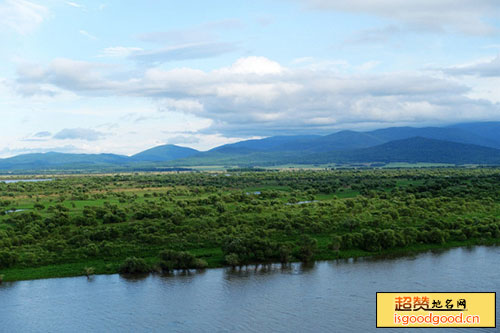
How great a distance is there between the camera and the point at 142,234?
5791 centimetres

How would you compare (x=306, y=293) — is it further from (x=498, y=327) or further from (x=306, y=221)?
(x=306, y=221)

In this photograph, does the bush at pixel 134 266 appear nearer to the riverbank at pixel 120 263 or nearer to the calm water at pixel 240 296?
the riverbank at pixel 120 263

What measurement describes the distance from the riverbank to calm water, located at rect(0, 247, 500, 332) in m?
1.30

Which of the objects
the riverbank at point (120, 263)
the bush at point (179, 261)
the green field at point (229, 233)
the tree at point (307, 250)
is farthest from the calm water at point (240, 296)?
the green field at point (229, 233)

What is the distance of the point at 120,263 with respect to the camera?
5100 centimetres

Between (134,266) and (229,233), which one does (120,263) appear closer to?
(134,266)

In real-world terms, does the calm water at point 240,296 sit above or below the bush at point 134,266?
below

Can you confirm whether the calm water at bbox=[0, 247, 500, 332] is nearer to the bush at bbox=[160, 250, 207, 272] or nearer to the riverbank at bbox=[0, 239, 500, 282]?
the riverbank at bbox=[0, 239, 500, 282]

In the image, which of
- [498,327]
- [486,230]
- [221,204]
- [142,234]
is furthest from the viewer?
[221,204]

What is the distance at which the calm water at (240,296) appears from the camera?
119 feet

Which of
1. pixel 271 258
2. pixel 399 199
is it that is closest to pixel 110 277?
pixel 271 258

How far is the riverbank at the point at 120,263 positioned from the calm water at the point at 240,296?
130 centimetres

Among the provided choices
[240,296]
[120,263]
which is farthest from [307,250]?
[120,263]

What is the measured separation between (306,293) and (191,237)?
1993 centimetres
